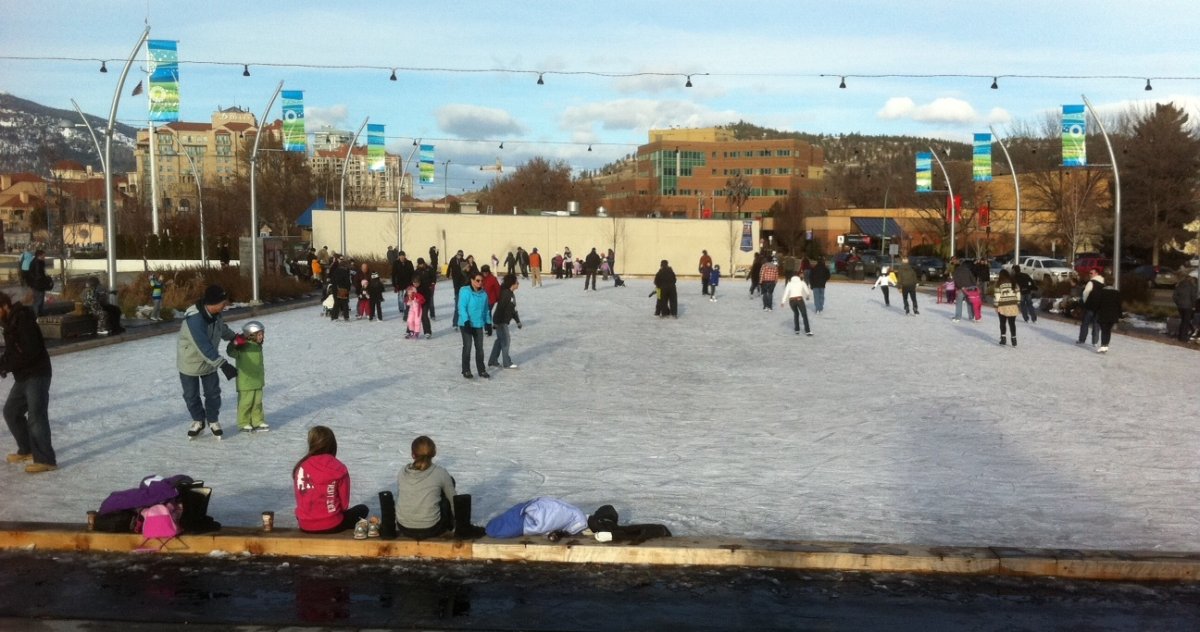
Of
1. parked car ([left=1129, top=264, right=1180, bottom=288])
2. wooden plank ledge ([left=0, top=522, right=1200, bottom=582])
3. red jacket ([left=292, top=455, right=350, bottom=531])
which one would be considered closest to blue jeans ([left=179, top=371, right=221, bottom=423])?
wooden plank ledge ([left=0, top=522, right=1200, bottom=582])

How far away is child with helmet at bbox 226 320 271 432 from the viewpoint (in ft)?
37.9

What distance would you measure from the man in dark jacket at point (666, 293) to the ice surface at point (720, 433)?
509 centimetres

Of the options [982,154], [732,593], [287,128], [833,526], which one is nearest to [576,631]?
[732,593]

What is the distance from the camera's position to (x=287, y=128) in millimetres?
32906

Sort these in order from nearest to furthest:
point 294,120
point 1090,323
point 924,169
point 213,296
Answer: point 213,296, point 1090,323, point 294,120, point 924,169

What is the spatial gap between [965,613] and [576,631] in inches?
93.7

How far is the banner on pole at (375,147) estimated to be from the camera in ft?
131

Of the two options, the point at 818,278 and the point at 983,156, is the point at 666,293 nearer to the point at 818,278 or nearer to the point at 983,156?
the point at 818,278

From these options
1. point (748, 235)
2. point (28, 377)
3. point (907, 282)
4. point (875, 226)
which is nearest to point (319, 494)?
point (28, 377)

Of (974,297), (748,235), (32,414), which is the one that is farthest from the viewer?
(748,235)

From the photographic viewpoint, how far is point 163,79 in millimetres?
24594

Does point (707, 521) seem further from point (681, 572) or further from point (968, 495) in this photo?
point (968, 495)

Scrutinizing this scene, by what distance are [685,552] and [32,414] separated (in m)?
6.31

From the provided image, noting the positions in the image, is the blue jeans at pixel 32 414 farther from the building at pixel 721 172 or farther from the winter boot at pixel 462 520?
the building at pixel 721 172
